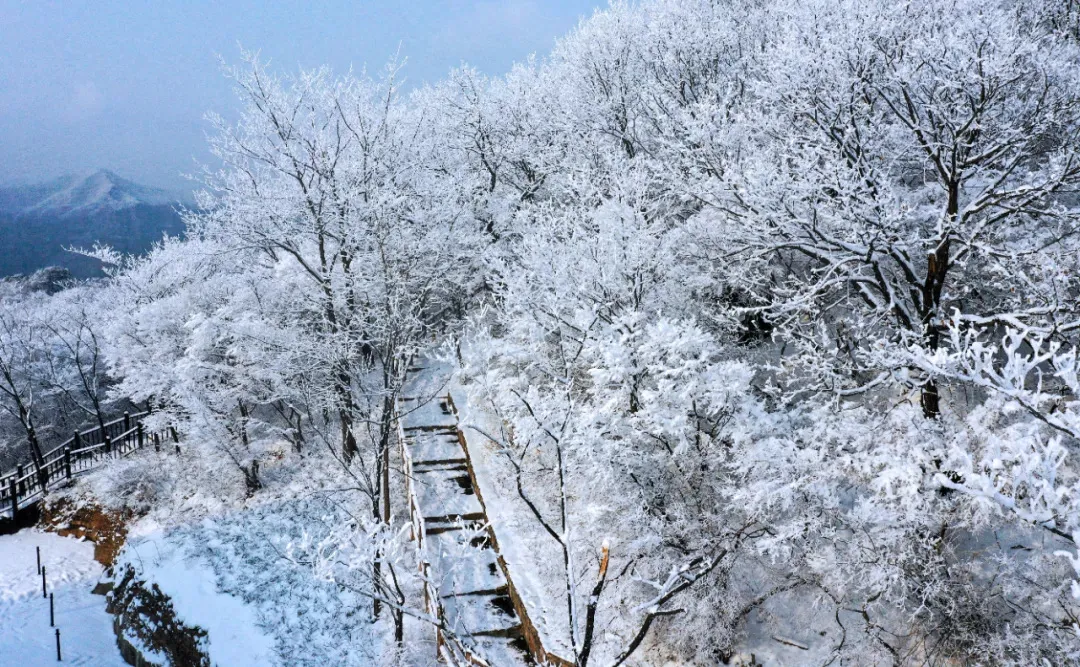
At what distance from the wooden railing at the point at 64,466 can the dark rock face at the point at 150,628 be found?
23.9ft

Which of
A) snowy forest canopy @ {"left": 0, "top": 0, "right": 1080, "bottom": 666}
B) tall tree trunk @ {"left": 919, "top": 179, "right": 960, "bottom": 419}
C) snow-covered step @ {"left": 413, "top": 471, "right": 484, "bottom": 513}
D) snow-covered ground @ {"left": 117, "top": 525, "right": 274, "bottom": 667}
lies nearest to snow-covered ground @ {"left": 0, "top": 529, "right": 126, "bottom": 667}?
snow-covered ground @ {"left": 117, "top": 525, "right": 274, "bottom": 667}

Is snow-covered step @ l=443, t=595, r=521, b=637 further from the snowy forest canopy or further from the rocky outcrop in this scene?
the rocky outcrop

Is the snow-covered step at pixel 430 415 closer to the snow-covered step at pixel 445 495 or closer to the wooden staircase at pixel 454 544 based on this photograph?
the wooden staircase at pixel 454 544

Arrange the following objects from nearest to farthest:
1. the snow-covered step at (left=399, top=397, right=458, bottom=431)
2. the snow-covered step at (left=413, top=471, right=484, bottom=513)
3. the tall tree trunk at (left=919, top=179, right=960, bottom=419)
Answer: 1. the tall tree trunk at (left=919, top=179, right=960, bottom=419)
2. the snow-covered step at (left=413, top=471, right=484, bottom=513)
3. the snow-covered step at (left=399, top=397, right=458, bottom=431)

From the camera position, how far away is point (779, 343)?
1547cm

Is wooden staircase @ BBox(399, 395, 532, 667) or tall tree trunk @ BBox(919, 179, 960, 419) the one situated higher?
tall tree trunk @ BBox(919, 179, 960, 419)

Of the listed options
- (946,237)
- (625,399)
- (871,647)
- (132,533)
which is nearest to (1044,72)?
Answer: (946,237)

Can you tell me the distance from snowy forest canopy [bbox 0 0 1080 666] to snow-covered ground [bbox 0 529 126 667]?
3.17 meters

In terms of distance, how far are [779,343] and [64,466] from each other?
85.5 feet

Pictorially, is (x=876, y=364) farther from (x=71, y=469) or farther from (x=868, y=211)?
(x=71, y=469)

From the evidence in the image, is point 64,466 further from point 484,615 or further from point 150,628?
point 484,615

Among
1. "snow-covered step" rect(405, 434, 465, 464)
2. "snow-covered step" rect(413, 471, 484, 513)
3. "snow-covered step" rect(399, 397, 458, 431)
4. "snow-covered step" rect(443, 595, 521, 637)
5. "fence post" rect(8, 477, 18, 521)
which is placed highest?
"fence post" rect(8, 477, 18, 521)

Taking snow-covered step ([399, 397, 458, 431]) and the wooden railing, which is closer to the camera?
snow-covered step ([399, 397, 458, 431])

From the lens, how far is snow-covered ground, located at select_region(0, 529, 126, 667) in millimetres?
14094
